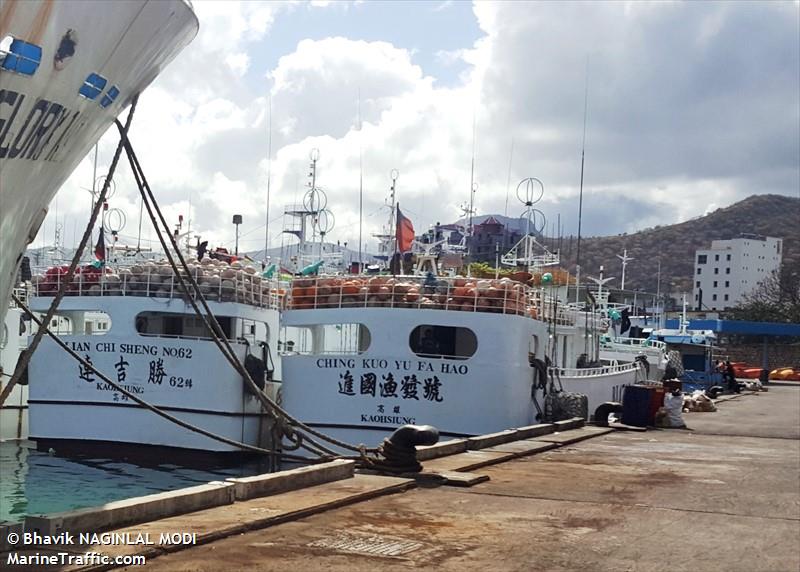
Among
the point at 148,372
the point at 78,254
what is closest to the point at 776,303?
the point at 148,372

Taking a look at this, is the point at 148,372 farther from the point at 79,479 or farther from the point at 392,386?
the point at 392,386

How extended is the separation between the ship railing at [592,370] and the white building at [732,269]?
86981 mm

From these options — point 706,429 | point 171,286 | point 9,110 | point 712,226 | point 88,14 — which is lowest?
point 706,429

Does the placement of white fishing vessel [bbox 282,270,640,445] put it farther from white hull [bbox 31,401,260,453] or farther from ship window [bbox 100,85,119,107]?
ship window [bbox 100,85,119,107]

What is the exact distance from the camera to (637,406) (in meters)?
20.6

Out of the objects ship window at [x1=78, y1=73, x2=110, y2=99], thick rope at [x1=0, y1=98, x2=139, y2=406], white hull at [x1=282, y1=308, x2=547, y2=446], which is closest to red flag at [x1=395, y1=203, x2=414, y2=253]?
white hull at [x1=282, y1=308, x2=547, y2=446]

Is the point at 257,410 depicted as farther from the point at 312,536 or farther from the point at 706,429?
the point at 312,536

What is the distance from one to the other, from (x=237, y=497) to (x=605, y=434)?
11160 millimetres

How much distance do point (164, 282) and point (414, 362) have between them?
5.67 m

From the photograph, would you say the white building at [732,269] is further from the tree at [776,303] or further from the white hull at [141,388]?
the white hull at [141,388]

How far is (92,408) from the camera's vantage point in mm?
19625

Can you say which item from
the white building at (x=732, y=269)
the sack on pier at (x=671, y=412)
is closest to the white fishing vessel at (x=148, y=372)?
the sack on pier at (x=671, y=412)

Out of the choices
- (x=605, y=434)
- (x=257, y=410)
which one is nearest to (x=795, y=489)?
(x=605, y=434)

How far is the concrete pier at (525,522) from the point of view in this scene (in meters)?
7.36
